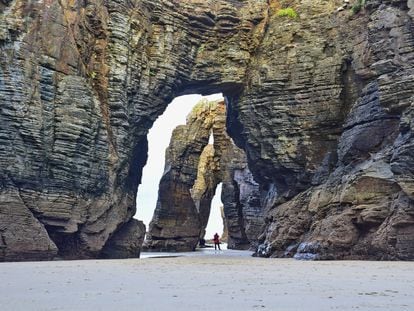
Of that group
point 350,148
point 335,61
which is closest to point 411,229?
point 350,148

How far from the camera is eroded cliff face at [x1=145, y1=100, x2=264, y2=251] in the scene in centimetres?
5353

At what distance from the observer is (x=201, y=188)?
64000mm

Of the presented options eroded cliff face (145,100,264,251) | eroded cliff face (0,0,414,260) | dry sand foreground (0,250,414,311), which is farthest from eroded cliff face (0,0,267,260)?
eroded cliff face (145,100,264,251)

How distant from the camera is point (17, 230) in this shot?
24.7 metres

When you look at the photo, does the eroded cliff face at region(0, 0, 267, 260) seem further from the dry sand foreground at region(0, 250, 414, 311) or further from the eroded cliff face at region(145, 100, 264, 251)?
the eroded cliff face at region(145, 100, 264, 251)

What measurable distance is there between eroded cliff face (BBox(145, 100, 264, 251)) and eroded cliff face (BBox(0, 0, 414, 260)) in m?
13.6

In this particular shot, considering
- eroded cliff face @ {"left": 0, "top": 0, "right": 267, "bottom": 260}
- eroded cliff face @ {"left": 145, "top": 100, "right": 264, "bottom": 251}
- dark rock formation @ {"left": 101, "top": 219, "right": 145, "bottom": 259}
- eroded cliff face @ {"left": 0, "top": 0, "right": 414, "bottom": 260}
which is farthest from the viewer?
eroded cliff face @ {"left": 145, "top": 100, "right": 264, "bottom": 251}

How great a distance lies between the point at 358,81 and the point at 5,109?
21.1m

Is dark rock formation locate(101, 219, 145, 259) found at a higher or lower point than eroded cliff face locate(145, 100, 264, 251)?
lower

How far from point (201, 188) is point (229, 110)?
23.5m

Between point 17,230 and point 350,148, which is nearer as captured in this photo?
point 17,230

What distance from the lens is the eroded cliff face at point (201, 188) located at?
176 feet

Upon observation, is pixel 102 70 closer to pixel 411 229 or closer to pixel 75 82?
pixel 75 82

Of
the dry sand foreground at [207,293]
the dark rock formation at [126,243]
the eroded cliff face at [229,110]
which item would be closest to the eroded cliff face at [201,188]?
the eroded cliff face at [229,110]
